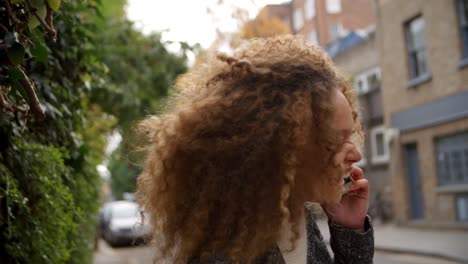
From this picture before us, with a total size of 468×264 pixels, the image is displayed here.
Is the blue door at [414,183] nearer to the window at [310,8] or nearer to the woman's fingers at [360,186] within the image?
the woman's fingers at [360,186]

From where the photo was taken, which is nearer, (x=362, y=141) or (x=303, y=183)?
(x=303, y=183)

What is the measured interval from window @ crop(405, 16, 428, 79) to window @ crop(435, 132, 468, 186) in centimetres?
230

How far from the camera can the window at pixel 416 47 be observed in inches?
681

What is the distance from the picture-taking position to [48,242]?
2.47 meters

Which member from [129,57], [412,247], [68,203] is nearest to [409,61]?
[412,247]

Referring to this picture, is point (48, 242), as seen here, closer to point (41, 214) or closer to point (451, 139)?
point (41, 214)

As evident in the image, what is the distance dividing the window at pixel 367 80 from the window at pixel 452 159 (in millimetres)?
7820

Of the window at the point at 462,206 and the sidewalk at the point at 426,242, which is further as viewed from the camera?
the window at the point at 462,206

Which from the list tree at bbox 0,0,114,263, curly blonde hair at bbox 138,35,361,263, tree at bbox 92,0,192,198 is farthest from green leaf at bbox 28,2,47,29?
tree at bbox 92,0,192,198

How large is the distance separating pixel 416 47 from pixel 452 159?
3748mm

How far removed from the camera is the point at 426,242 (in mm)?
13219

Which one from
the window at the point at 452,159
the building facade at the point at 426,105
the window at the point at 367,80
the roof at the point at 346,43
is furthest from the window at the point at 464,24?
the roof at the point at 346,43

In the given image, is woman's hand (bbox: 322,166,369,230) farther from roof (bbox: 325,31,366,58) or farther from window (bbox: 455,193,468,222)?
roof (bbox: 325,31,366,58)

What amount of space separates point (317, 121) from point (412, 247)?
1185 centimetres
